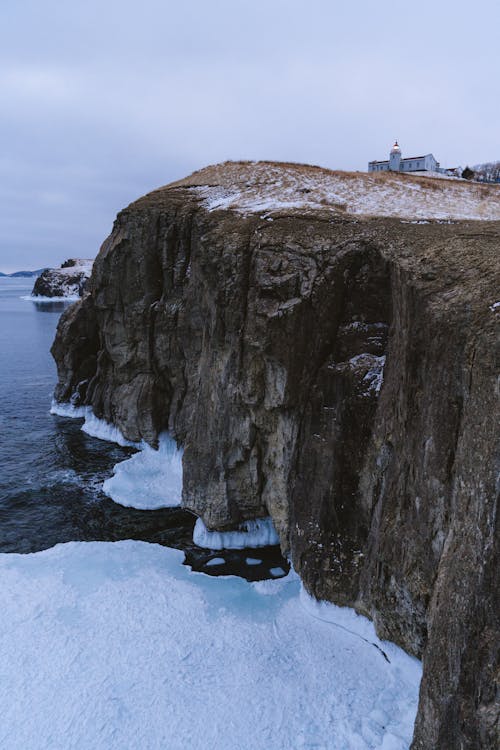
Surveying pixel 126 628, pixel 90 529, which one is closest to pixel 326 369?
pixel 126 628

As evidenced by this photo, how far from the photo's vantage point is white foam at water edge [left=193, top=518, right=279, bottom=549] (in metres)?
22.8

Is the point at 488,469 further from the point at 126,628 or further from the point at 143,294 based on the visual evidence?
the point at 143,294

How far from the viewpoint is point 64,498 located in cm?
2767

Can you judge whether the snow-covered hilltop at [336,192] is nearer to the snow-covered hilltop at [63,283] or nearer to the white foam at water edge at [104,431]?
the white foam at water edge at [104,431]

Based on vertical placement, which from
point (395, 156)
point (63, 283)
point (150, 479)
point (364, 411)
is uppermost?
point (395, 156)

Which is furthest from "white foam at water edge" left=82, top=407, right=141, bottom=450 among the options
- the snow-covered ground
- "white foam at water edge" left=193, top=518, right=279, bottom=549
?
the snow-covered ground

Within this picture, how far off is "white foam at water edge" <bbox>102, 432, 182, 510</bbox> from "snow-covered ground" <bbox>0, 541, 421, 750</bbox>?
7401 millimetres

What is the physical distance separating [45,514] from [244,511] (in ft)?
37.5

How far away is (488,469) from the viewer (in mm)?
9211

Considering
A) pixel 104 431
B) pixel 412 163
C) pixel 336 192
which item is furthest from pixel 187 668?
pixel 412 163

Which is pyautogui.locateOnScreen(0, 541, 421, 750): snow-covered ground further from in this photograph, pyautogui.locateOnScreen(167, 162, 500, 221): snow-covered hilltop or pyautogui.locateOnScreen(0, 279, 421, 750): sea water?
pyautogui.locateOnScreen(167, 162, 500, 221): snow-covered hilltop

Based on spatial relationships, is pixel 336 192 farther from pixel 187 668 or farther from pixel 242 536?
pixel 187 668

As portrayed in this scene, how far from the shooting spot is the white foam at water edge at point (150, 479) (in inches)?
1076

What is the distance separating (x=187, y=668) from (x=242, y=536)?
27.4 ft
